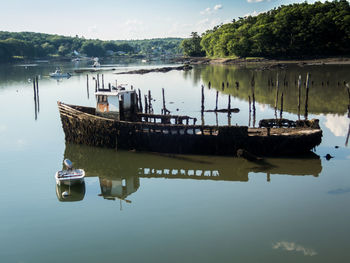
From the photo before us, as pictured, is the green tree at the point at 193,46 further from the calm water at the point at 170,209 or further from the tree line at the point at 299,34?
the calm water at the point at 170,209

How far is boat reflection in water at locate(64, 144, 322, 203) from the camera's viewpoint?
2011cm

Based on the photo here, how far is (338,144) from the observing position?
25.5m

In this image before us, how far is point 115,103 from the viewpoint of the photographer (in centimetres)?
2497

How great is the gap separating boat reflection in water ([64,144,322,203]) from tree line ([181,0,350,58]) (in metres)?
99.1

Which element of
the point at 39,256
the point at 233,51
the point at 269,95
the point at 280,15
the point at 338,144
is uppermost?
the point at 280,15

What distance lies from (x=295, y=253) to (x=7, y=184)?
54.2 feet

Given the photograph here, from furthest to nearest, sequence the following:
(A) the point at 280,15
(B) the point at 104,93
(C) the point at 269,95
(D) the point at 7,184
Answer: (A) the point at 280,15 < (C) the point at 269,95 < (B) the point at 104,93 < (D) the point at 7,184

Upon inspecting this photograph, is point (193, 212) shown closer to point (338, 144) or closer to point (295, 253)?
point (295, 253)

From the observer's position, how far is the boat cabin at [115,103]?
24703 mm

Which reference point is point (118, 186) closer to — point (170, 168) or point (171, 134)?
point (170, 168)

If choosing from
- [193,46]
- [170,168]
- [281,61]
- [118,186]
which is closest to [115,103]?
[170,168]

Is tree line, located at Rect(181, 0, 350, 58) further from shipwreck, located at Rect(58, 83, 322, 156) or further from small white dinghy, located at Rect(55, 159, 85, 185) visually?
small white dinghy, located at Rect(55, 159, 85, 185)

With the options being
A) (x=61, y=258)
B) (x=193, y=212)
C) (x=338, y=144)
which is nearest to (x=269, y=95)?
(x=338, y=144)

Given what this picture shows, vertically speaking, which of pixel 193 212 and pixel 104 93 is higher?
pixel 104 93
